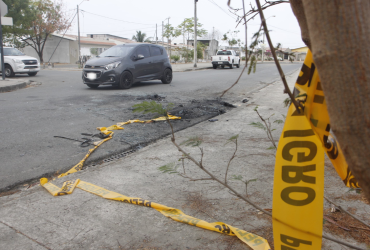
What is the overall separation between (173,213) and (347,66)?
212cm

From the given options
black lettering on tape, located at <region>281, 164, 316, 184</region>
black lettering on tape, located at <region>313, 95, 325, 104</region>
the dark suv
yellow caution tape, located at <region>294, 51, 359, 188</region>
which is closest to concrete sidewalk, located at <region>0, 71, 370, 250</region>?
black lettering on tape, located at <region>281, 164, 316, 184</region>

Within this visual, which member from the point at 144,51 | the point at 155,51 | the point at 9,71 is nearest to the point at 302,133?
the point at 144,51

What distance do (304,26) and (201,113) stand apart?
610cm

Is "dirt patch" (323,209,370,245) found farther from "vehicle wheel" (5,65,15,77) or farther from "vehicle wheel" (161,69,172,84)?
"vehicle wheel" (5,65,15,77)

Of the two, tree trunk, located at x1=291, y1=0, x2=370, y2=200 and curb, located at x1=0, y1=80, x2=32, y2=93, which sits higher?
tree trunk, located at x1=291, y1=0, x2=370, y2=200

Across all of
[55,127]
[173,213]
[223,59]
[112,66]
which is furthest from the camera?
[223,59]

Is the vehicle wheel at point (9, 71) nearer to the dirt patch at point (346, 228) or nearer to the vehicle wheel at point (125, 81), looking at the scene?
the vehicle wheel at point (125, 81)

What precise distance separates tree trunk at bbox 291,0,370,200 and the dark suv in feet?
35.0

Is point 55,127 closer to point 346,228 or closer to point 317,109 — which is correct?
point 346,228

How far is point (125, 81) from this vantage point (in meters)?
11.5

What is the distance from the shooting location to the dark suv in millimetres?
11062

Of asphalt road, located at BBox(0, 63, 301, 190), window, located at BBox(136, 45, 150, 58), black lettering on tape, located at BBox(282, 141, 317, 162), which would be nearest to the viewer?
black lettering on tape, located at BBox(282, 141, 317, 162)

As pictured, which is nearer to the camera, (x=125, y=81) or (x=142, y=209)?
(x=142, y=209)

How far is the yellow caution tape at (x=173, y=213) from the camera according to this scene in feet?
7.44
